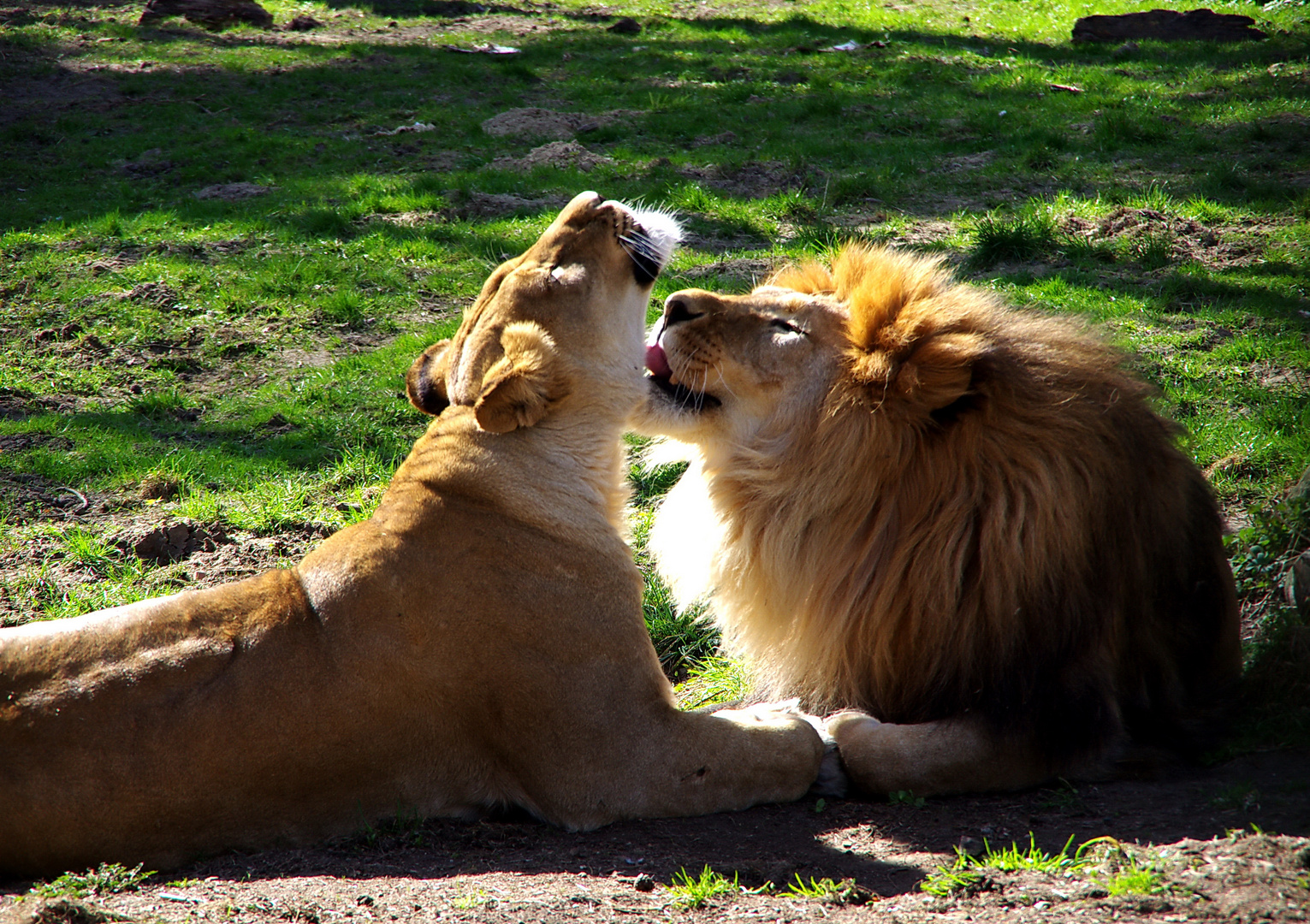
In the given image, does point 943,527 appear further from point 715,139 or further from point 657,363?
point 715,139

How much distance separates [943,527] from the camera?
116 inches

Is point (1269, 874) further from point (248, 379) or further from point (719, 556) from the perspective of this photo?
point (248, 379)

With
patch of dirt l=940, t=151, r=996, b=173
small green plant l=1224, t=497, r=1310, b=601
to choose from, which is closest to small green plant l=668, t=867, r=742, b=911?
small green plant l=1224, t=497, r=1310, b=601

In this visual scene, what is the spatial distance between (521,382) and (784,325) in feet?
2.78

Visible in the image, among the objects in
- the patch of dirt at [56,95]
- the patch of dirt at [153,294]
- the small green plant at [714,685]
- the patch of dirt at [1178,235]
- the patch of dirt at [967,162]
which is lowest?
the small green plant at [714,685]

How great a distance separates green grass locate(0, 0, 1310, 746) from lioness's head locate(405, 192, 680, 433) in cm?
88

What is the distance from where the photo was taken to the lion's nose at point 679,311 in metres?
3.39

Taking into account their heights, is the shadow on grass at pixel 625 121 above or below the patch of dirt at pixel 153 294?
above

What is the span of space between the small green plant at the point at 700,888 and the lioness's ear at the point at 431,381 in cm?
165

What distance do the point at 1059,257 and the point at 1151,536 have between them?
3.86 m

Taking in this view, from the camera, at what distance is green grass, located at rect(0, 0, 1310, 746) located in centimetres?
481

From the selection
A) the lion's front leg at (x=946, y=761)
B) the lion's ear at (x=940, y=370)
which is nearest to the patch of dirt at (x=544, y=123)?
the lion's ear at (x=940, y=370)

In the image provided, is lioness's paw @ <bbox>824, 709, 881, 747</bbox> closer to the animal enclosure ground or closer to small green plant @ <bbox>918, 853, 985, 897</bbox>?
the animal enclosure ground

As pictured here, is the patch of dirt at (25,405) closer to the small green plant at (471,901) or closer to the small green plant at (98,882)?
the small green plant at (98,882)
